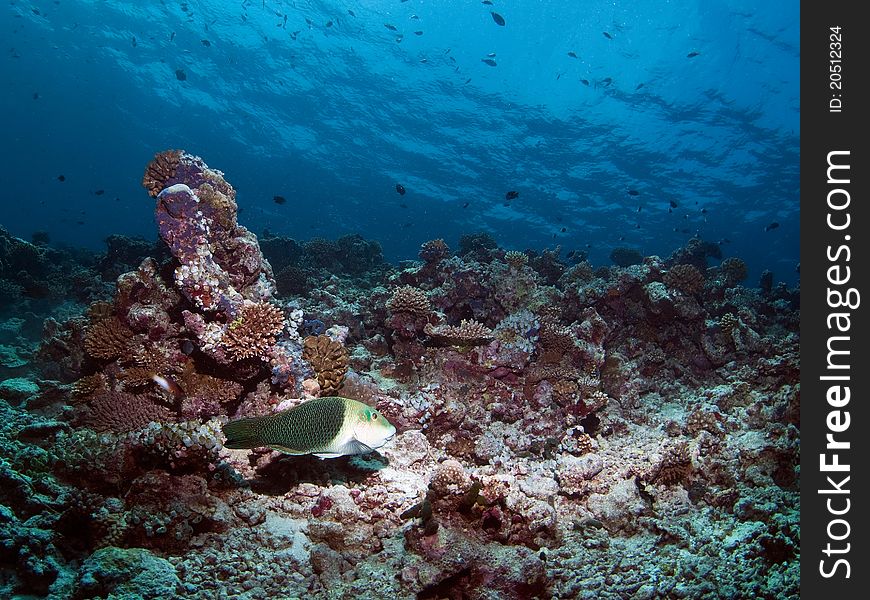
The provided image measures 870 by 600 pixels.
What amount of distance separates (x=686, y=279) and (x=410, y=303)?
574 centimetres

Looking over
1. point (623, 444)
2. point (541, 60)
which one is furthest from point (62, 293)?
point (541, 60)

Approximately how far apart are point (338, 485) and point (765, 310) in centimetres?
1095

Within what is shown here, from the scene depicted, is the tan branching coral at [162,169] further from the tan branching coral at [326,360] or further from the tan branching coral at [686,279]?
the tan branching coral at [686,279]

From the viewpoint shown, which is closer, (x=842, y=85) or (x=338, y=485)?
(x=842, y=85)

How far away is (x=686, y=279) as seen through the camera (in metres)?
A: 8.35

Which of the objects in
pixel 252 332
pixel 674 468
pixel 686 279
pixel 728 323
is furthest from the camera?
pixel 686 279

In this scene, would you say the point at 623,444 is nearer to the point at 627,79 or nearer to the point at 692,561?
the point at 692,561

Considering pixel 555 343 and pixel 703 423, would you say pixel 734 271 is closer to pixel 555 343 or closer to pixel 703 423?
pixel 555 343

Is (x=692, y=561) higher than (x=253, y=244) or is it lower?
lower

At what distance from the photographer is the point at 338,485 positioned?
4.05 m

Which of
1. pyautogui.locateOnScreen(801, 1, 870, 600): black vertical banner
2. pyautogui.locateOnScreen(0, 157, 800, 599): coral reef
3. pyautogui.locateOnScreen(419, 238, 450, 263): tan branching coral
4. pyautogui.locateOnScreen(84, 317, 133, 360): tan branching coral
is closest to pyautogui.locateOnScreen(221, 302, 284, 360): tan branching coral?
pyautogui.locateOnScreen(0, 157, 800, 599): coral reef

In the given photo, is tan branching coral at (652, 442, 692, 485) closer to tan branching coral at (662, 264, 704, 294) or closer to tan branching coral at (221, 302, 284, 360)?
tan branching coral at (221, 302, 284, 360)

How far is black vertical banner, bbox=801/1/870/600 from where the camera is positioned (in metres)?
2.79

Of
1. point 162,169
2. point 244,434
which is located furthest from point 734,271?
point 162,169
